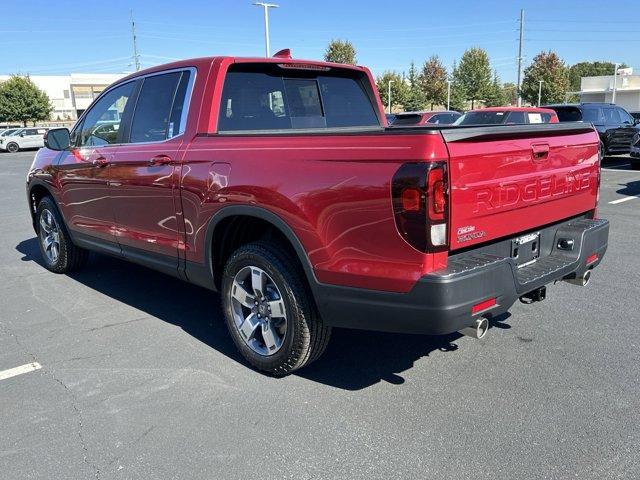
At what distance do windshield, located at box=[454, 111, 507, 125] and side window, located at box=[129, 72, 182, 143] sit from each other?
32.9 feet

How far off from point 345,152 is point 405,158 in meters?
0.35

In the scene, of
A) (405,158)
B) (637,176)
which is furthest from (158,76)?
(637,176)

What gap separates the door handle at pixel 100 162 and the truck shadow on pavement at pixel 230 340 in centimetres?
126

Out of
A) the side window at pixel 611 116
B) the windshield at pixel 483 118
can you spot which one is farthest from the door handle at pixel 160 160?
the side window at pixel 611 116

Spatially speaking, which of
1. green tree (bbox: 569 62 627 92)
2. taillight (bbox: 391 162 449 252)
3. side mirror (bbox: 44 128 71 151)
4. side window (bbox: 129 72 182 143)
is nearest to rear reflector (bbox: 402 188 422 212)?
taillight (bbox: 391 162 449 252)

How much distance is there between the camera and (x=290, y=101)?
417cm

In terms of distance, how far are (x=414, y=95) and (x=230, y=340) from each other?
60.3 metres

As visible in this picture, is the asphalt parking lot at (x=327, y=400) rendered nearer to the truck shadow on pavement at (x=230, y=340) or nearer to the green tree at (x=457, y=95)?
the truck shadow on pavement at (x=230, y=340)

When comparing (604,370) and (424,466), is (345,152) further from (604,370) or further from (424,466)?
(604,370)

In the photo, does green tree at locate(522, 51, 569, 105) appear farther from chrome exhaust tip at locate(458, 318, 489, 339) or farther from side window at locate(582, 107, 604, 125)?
chrome exhaust tip at locate(458, 318, 489, 339)

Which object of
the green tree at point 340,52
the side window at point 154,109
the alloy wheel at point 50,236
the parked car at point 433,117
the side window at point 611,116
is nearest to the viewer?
the side window at point 154,109

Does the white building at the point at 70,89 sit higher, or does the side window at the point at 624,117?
the white building at the point at 70,89

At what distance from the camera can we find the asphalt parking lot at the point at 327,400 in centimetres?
262

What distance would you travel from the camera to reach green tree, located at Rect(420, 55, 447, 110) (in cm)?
6300
